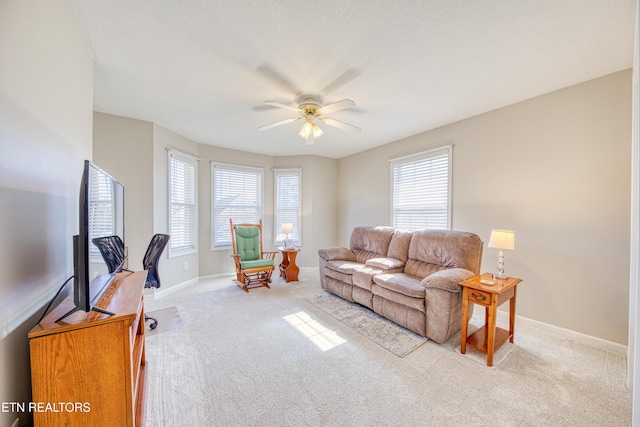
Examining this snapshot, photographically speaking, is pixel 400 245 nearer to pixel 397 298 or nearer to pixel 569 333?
pixel 397 298

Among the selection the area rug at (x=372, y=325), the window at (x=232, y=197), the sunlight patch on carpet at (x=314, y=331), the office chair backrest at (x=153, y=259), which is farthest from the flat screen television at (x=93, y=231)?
the window at (x=232, y=197)

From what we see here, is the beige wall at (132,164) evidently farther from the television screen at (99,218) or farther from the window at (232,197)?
the television screen at (99,218)

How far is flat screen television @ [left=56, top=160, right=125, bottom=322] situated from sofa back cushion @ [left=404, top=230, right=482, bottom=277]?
3121mm

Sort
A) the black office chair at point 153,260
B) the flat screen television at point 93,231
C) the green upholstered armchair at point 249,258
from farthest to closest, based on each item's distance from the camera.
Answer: the green upholstered armchair at point 249,258, the black office chair at point 153,260, the flat screen television at point 93,231

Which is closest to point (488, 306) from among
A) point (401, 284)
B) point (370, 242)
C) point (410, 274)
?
point (401, 284)

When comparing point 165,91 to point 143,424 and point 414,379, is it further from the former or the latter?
point 414,379

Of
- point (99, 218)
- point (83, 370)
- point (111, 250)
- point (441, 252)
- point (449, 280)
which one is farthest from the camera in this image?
point (441, 252)

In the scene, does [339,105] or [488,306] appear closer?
[488,306]

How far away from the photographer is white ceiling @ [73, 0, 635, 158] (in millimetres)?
1587

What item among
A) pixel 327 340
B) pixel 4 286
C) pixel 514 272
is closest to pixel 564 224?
pixel 514 272

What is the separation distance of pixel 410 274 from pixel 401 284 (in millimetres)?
545

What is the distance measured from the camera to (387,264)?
10.6 feet

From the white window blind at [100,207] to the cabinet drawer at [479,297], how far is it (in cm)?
289

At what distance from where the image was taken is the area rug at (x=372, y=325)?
2387 millimetres
